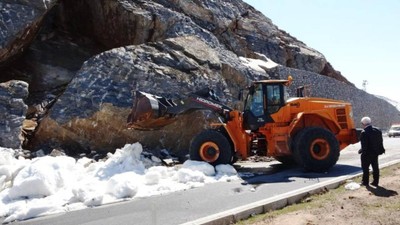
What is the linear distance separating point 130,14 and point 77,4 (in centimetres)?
505

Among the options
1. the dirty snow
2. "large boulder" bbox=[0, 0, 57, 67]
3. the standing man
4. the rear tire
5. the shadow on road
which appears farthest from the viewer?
"large boulder" bbox=[0, 0, 57, 67]

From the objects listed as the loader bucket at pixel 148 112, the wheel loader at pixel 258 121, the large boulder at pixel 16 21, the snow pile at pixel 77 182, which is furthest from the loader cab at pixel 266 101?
the large boulder at pixel 16 21

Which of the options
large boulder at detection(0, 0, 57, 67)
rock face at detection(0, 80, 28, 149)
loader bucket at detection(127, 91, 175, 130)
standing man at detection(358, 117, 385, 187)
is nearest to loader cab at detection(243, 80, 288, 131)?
loader bucket at detection(127, 91, 175, 130)

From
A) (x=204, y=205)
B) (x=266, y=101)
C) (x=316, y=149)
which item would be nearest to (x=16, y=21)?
(x=266, y=101)

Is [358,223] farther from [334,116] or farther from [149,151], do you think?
[149,151]

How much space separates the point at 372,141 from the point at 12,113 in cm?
1154

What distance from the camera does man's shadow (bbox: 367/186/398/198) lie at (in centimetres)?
661

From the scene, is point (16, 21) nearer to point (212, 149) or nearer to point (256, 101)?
point (212, 149)

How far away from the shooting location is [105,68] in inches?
600

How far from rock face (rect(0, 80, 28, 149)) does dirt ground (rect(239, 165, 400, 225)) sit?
32.9 ft

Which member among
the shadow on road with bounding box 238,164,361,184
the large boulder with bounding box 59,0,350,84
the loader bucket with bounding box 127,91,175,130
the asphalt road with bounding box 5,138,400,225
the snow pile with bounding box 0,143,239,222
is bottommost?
the shadow on road with bounding box 238,164,361,184

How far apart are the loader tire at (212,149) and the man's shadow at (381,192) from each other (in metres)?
4.25

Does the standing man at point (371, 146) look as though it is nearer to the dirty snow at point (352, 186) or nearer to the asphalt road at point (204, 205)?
the dirty snow at point (352, 186)

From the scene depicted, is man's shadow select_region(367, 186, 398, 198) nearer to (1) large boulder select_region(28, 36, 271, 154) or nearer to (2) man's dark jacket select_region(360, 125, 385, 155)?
(2) man's dark jacket select_region(360, 125, 385, 155)
